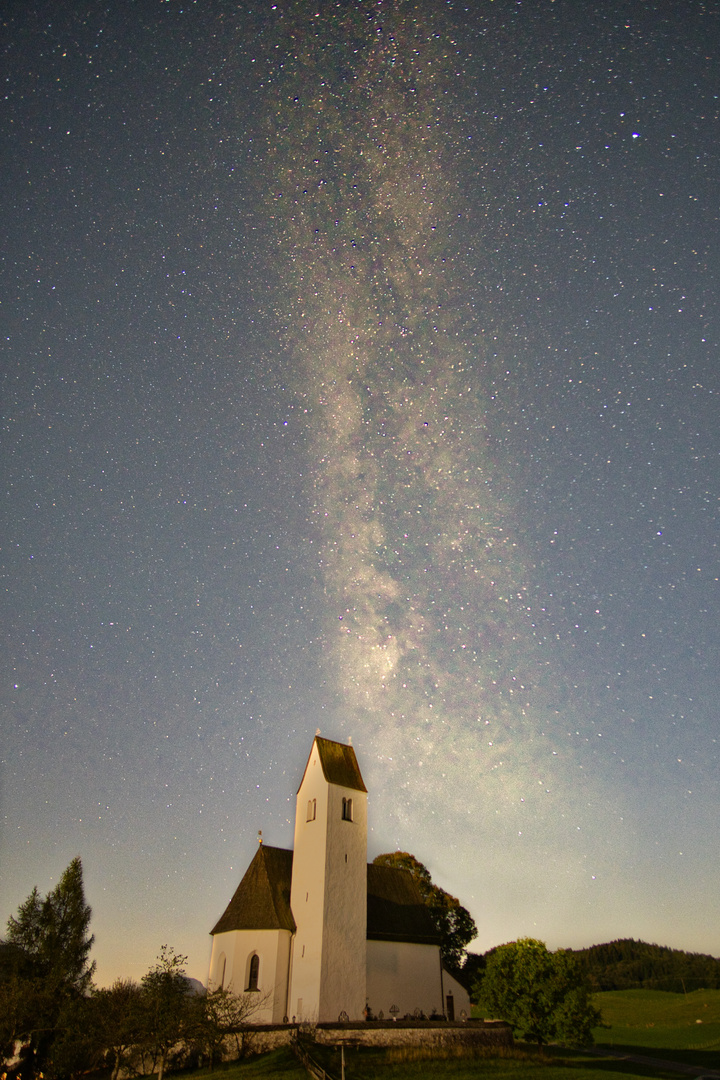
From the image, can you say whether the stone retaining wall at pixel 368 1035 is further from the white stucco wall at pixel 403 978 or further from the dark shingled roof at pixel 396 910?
the dark shingled roof at pixel 396 910

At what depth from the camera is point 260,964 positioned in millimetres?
33719

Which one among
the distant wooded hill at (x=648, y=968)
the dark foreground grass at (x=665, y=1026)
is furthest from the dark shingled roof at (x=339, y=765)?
the distant wooded hill at (x=648, y=968)

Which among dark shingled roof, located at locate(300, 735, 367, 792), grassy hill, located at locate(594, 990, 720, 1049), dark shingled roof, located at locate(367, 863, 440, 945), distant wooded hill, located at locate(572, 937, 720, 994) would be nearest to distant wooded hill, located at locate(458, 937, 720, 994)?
distant wooded hill, located at locate(572, 937, 720, 994)

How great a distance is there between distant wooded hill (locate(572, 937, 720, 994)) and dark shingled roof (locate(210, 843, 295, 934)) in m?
92.9

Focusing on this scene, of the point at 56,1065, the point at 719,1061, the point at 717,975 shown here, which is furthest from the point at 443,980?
the point at 717,975

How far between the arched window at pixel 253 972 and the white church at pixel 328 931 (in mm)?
45

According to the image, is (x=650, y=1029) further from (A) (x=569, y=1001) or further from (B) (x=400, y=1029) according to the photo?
(B) (x=400, y=1029)

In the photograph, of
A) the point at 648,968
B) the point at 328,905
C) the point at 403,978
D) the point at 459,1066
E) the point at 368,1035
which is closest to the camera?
the point at 459,1066

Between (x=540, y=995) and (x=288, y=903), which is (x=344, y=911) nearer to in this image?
(x=288, y=903)

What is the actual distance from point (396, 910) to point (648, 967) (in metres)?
134

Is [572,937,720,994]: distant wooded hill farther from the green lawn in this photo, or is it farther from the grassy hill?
the green lawn

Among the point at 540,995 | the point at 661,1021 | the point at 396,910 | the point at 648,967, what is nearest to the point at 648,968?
the point at 648,967

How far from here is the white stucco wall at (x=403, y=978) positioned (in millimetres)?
35969

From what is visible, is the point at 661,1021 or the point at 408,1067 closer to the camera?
the point at 408,1067
